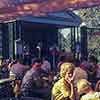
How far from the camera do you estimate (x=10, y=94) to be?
→ 10242mm

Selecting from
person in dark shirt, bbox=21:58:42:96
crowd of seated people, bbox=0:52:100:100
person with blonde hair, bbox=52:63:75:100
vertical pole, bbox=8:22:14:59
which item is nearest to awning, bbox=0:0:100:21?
crowd of seated people, bbox=0:52:100:100

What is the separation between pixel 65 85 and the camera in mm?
6770

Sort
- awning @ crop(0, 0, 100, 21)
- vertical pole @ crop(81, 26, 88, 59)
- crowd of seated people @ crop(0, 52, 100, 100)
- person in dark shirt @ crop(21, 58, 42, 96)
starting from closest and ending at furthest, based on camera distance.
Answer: crowd of seated people @ crop(0, 52, 100, 100), awning @ crop(0, 0, 100, 21), person in dark shirt @ crop(21, 58, 42, 96), vertical pole @ crop(81, 26, 88, 59)

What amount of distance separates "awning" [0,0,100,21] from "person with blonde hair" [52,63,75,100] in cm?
216

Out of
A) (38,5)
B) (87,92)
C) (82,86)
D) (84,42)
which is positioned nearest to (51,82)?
(38,5)

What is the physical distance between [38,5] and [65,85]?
9.08ft

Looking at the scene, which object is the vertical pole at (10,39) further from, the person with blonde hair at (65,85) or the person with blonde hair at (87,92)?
the person with blonde hair at (87,92)

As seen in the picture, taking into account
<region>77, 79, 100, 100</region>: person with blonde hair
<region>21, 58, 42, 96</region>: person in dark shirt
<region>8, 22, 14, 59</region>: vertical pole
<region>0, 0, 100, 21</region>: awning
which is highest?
<region>0, 0, 100, 21</region>: awning

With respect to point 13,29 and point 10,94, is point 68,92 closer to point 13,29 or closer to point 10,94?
point 10,94

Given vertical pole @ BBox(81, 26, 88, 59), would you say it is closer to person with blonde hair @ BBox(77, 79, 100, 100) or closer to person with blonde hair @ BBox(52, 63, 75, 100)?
person with blonde hair @ BBox(52, 63, 75, 100)

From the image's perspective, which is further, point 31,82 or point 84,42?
point 84,42

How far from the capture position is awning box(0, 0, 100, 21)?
28.0ft

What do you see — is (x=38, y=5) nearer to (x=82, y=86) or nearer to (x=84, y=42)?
(x=82, y=86)

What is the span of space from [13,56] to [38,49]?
3.36m
